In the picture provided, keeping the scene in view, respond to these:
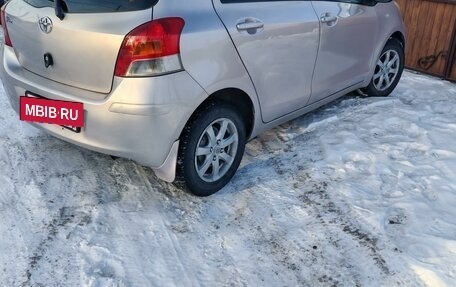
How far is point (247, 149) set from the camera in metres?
3.93

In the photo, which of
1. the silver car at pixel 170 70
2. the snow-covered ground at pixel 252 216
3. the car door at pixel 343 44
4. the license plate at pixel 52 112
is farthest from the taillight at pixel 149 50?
the car door at pixel 343 44

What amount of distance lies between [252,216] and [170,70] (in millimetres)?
1070

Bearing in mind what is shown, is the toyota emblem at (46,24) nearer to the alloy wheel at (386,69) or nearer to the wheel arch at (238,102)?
the wheel arch at (238,102)

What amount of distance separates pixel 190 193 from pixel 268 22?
1.27 m

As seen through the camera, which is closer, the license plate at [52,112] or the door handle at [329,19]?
the license plate at [52,112]

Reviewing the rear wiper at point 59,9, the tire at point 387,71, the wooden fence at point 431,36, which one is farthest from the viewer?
the wooden fence at point 431,36

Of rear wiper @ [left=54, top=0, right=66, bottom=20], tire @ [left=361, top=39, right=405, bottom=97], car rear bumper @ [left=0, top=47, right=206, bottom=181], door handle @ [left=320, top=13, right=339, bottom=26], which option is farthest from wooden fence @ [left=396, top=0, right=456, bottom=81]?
rear wiper @ [left=54, top=0, right=66, bottom=20]

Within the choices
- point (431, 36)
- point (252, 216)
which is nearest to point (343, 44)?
point (252, 216)

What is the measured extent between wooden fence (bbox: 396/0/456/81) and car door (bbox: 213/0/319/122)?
332 centimetres

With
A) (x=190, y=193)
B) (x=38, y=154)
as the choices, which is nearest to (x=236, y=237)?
(x=190, y=193)

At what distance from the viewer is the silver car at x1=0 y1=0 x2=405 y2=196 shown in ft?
8.84

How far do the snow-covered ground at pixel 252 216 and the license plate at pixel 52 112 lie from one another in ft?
1.75

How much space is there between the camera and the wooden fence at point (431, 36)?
6242 mm

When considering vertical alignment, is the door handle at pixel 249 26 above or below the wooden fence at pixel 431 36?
above
